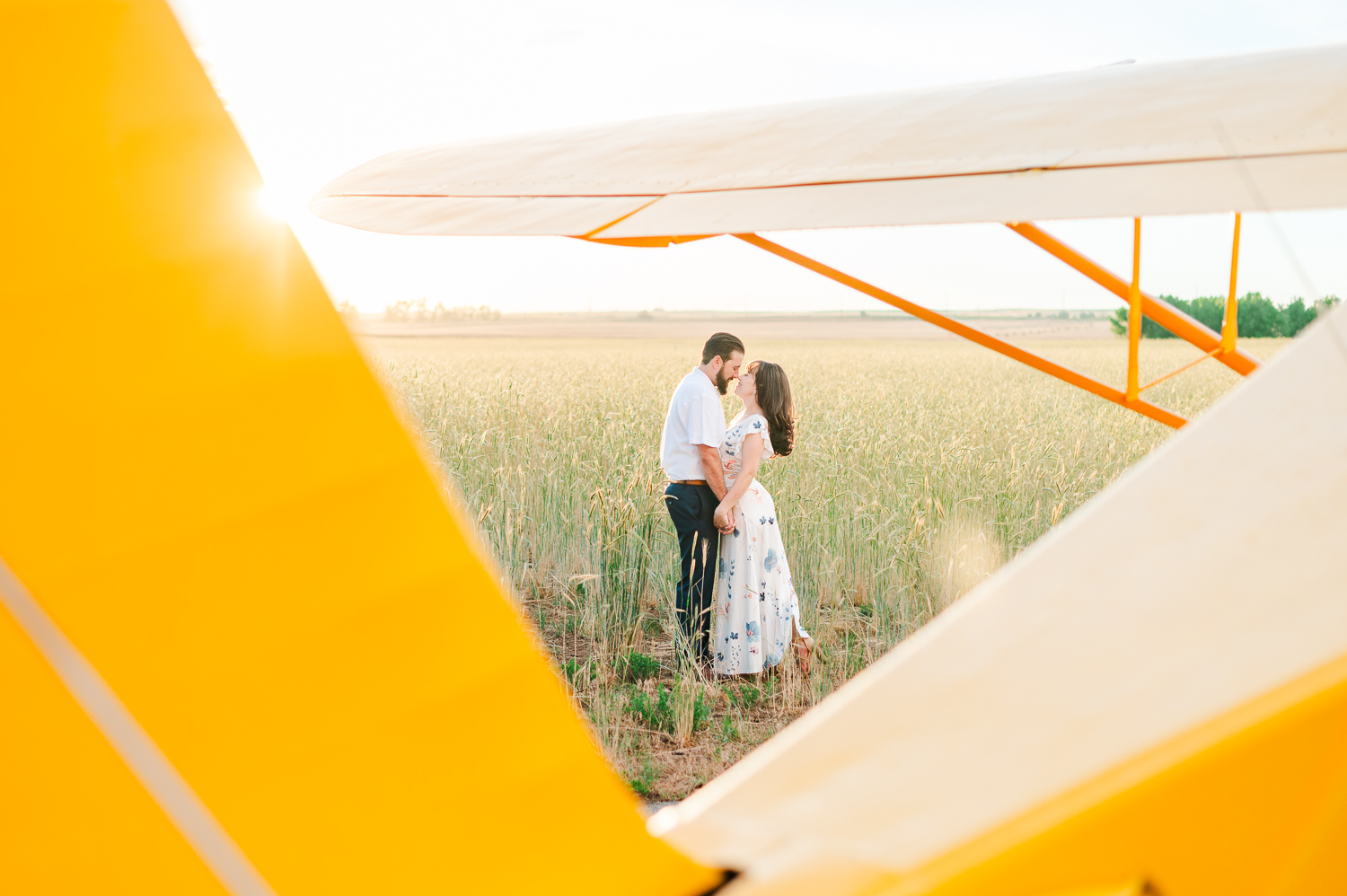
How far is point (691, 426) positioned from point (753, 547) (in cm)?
72

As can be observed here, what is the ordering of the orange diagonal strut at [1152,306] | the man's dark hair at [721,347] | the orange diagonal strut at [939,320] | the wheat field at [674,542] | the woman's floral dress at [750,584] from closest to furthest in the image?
the orange diagonal strut at [1152,306], the orange diagonal strut at [939,320], the wheat field at [674,542], the woman's floral dress at [750,584], the man's dark hair at [721,347]

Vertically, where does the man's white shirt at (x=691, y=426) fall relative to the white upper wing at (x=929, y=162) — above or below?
below

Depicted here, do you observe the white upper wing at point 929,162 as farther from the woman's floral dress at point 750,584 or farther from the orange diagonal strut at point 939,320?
the woman's floral dress at point 750,584

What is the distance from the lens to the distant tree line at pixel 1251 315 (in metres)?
5.26

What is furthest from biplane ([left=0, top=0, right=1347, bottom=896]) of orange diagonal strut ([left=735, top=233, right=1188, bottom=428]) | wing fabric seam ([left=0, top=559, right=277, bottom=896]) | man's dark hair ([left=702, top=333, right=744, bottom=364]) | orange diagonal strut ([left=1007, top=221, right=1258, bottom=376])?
man's dark hair ([left=702, top=333, right=744, bottom=364])

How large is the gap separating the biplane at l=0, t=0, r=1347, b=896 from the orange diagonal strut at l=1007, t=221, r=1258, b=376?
2588 millimetres

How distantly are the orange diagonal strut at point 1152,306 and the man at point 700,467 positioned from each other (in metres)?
1.77

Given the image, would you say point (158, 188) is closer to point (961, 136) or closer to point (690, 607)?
point (961, 136)

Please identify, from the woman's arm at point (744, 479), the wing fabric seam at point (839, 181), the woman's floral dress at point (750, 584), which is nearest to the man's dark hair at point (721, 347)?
the woman's floral dress at point (750, 584)

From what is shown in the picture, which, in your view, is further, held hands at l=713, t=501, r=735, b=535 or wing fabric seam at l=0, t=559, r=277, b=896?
held hands at l=713, t=501, r=735, b=535

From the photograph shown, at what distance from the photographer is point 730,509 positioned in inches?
173

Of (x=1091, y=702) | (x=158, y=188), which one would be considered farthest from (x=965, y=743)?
(x=158, y=188)

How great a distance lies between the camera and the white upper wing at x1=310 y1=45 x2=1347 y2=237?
2.07m

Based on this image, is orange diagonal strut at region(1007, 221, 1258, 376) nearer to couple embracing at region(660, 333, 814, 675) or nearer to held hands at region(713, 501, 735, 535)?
couple embracing at region(660, 333, 814, 675)
